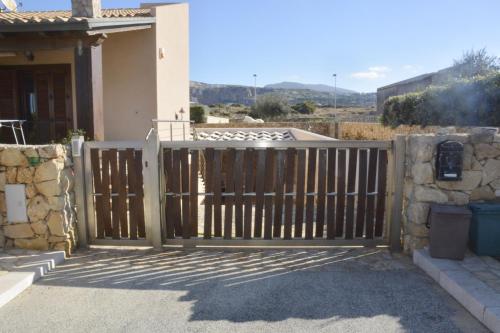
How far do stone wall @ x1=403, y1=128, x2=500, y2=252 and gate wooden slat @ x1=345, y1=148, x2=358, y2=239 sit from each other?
33.9 inches

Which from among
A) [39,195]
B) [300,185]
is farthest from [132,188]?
[300,185]

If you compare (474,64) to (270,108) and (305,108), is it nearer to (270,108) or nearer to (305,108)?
(270,108)

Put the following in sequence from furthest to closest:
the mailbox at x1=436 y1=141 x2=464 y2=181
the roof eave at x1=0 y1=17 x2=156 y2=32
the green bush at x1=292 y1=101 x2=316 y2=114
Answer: the green bush at x1=292 y1=101 x2=316 y2=114
the roof eave at x1=0 y1=17 x2=156 y2=32
the mailbox at x1=436 y1=141 x2=464 y2=181

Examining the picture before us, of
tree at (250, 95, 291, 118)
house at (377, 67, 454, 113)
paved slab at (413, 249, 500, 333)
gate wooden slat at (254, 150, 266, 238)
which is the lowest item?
paved slab at (413, 249, 500, 333)

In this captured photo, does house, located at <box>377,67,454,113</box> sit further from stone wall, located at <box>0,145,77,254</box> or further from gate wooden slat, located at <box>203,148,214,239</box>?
stone wall, located at <box>0,145,77,254</box>

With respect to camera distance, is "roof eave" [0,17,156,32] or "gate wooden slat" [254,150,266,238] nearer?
"gate wooden slat" [254,150,266,238]

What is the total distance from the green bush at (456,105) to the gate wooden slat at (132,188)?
10060 millimetres

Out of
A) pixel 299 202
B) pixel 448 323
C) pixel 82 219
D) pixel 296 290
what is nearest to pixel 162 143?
pixel 82 219

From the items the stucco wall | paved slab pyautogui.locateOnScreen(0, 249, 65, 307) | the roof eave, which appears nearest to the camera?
paved slab pyautogui.locateOnScreen(0, 249, 65, 307)

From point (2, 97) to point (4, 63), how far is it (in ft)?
3.23

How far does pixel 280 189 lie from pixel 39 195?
3.55m

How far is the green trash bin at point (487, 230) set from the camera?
545 cm

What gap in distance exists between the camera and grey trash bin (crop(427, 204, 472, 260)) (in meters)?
5.36

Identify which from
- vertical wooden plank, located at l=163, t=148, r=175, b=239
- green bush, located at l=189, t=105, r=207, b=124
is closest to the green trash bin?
vertical wooden plank, located at l=163, t=148, r=175, b=239
